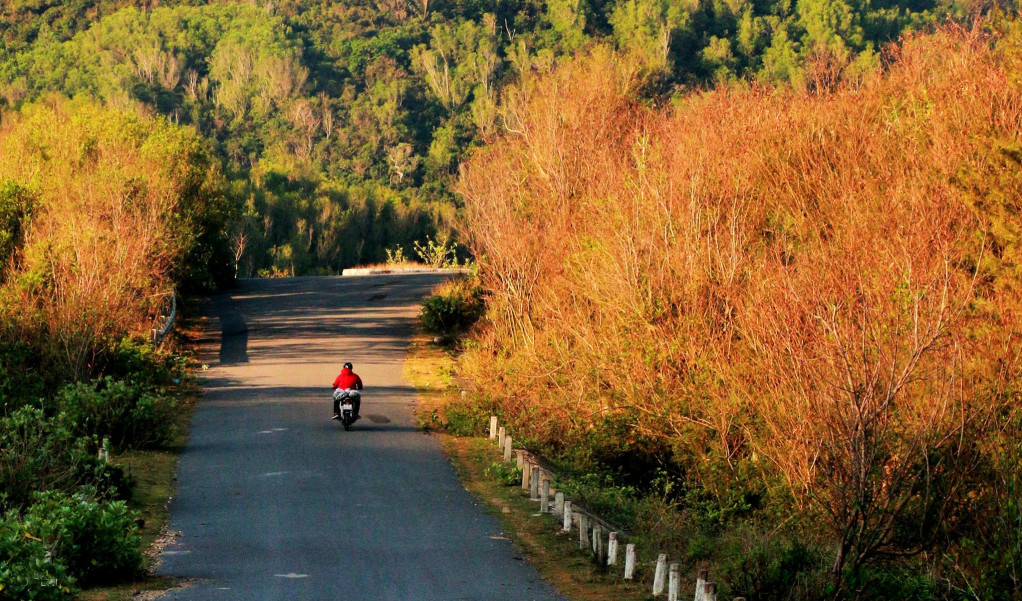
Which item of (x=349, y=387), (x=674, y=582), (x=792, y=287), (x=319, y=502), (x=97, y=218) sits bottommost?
(x=319, y=502)

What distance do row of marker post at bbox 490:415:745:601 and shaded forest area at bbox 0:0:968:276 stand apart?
59226 mm

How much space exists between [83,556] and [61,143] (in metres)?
34.2

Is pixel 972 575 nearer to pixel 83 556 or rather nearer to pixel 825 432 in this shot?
pixel 825 432

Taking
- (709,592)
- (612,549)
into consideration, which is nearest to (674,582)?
(709,592)

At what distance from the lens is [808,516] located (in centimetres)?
1689

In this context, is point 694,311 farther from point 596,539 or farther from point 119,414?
point 119,414

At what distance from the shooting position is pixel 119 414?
2464 cm

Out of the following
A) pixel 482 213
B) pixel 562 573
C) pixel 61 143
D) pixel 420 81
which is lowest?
pixel 562 573

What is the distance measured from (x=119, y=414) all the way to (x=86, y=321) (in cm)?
420

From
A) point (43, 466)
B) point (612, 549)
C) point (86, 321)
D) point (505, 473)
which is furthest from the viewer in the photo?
point (86, 321)

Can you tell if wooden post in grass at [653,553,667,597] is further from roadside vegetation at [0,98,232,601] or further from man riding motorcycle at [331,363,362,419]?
man riding motorcycle at [331,363,362,419]

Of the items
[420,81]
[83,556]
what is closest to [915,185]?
[83,556]

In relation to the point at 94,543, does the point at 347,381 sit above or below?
above

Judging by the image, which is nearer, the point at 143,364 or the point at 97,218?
the point at 143,364
